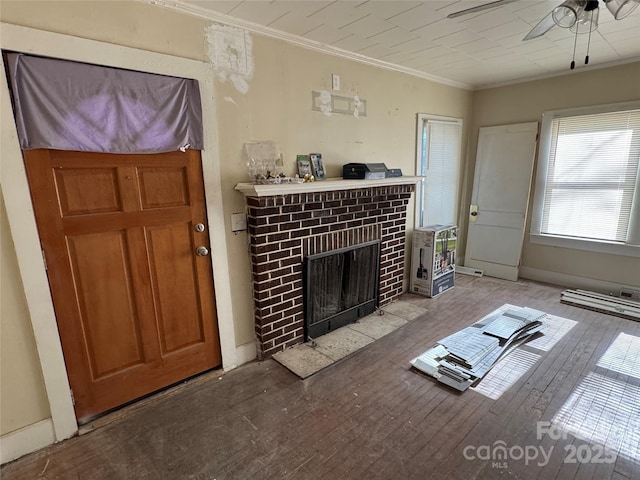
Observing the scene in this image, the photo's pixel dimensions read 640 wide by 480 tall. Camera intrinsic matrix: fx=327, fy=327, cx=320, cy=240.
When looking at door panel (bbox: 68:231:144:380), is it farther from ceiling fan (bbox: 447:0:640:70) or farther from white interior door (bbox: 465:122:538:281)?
white interior door (bbox: 465:122:538:281)

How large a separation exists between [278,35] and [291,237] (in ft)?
4.99

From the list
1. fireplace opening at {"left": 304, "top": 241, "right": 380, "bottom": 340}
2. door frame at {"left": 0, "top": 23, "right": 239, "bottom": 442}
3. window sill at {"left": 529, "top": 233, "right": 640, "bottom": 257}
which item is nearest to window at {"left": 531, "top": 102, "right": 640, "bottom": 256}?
window sill at {"left": 529, "top": 233, "right": 640, "bottom": 257}

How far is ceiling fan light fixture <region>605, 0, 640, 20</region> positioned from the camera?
5.72ft

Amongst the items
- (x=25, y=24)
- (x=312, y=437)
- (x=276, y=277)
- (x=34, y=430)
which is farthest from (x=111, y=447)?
(x=25, y=24)

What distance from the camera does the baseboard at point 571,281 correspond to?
3.76 m

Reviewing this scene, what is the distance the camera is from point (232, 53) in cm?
225

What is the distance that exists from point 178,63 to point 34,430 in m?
2.27

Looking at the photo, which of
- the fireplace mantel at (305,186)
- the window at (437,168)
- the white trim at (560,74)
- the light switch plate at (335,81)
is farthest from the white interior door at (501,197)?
the light switch plate at (335,81)

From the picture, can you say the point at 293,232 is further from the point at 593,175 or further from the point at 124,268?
the point at 593,175

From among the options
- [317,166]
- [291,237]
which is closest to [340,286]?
[291,237]

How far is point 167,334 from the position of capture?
88.4 inches

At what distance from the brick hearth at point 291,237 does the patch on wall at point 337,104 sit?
73 cm

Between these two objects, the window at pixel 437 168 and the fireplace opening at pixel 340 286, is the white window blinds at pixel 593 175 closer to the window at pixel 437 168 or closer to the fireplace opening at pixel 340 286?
the window at pixel 437 168

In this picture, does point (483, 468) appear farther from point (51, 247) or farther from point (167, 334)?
point (51, 247)
